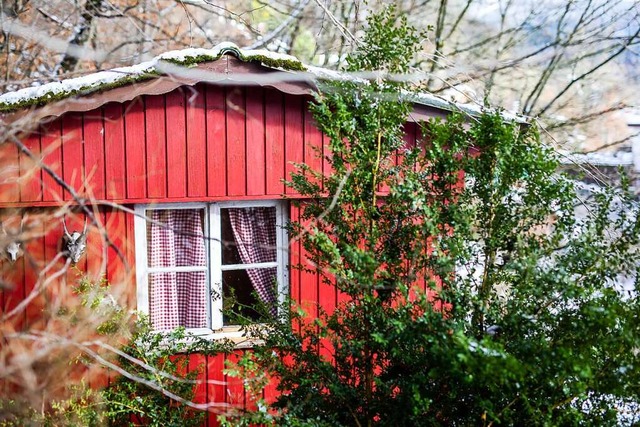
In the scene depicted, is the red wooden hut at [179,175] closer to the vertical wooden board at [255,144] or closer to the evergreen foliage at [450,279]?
the vertical wooden board at [255,144]

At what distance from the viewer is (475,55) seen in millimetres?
12164

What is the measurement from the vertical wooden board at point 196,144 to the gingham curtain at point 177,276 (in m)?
0.24

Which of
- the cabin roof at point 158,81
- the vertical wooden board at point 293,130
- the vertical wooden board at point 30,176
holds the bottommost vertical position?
the vertical wooden board at point 30,176

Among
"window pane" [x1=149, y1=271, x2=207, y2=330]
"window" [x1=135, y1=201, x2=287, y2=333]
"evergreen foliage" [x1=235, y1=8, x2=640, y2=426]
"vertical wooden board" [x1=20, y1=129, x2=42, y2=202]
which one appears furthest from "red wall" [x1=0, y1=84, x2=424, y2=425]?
"evergreen foliage" [x1=235, y1=8, x2=640, y2=426]

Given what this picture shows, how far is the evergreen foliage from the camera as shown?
3.66m

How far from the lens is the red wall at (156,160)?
18.1ft

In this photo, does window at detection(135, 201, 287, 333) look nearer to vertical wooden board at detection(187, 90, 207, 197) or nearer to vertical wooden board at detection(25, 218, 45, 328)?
vertical wooden board at detection(187, 90, 207, 197)

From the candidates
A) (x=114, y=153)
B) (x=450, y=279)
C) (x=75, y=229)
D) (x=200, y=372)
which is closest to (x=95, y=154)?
(x=114, y=153)

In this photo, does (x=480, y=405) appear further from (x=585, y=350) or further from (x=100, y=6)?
(x=100, y=6)

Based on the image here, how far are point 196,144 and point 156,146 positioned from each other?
320 millimetres

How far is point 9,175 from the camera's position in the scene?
18.0 feet

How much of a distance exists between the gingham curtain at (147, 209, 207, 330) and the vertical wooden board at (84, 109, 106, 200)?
1.62 ft

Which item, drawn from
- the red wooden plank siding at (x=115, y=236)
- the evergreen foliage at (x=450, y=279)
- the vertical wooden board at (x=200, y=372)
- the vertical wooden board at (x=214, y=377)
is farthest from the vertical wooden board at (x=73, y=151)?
the evergreen foliage at (x=450, y=279)

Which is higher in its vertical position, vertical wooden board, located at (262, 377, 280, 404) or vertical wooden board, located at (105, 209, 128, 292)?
vertical wooden board, located at (105, 209, 128, 292)
